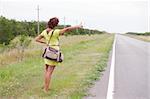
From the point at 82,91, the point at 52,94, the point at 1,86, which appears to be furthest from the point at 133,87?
the point at 1,86

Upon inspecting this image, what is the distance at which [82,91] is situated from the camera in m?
10.9

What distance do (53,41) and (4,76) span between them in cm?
367

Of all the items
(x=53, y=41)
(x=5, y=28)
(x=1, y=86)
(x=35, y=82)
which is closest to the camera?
(x=53, y=41)

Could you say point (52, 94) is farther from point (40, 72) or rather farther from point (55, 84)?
point (40, 72)

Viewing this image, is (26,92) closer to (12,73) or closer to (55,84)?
(55,84)

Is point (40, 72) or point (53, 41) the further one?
point (40, 72)

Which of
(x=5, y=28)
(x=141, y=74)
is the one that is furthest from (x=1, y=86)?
(x=5, y=28)

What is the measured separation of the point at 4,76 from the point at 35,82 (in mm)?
1527

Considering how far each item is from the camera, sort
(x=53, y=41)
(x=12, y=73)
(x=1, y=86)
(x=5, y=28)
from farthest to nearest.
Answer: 1. (x=5, y=28)
2. (x=12, y=73)
3. (x=1, y=86)
4. (x=53, y=41)

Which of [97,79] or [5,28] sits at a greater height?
[5,28]

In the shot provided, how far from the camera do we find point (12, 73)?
48.9 feet

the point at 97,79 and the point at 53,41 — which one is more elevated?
the point at 53,41

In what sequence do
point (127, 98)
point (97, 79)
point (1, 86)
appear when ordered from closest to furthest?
point (127, 98) → point (1, 86) → point (97, 79)

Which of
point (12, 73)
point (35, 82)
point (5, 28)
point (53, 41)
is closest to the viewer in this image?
point (53, 41)
